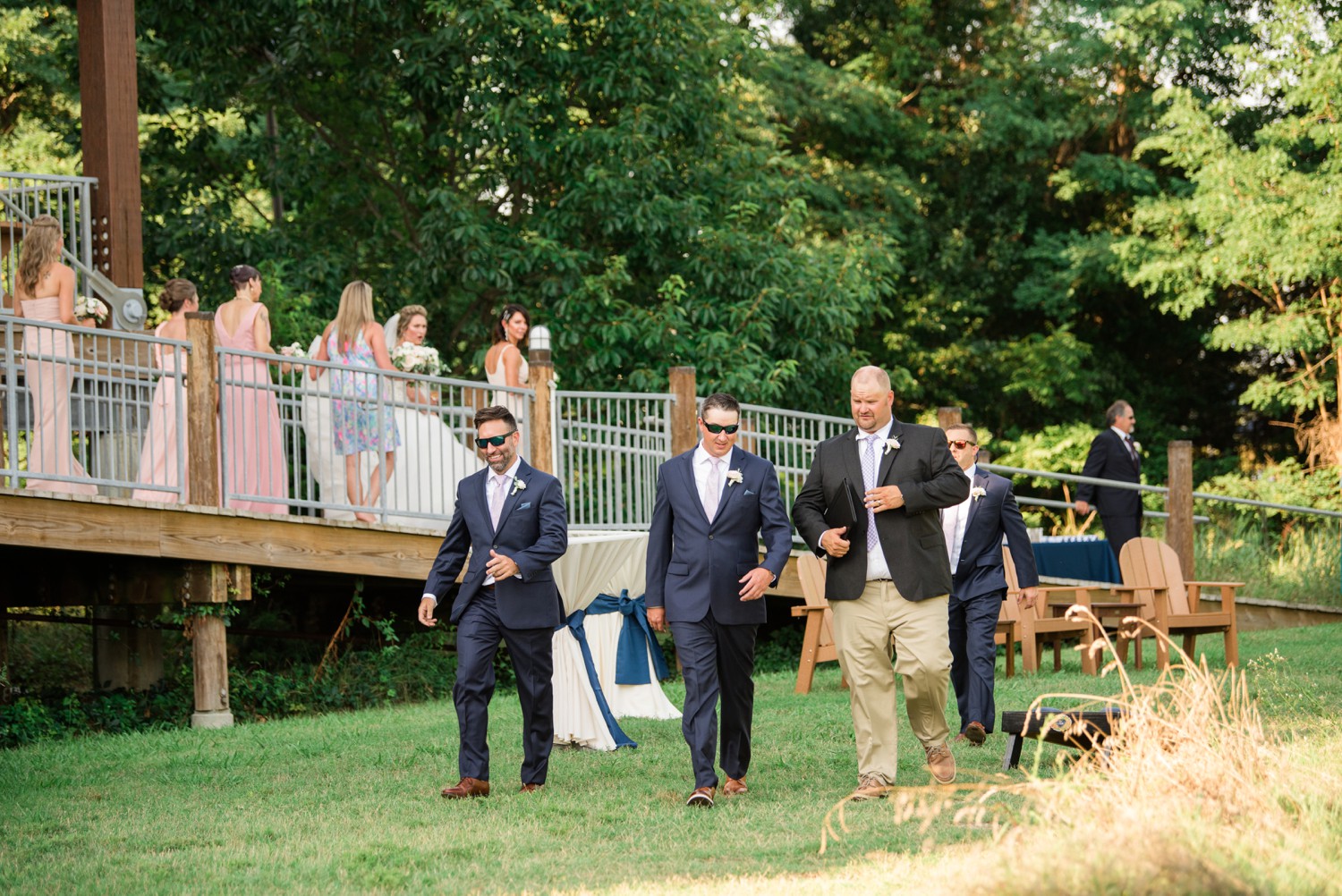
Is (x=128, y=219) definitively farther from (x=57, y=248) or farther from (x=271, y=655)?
(x=271, y=655)

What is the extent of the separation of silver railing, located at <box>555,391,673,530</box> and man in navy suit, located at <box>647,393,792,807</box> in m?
5.78

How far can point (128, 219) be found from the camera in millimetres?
15258

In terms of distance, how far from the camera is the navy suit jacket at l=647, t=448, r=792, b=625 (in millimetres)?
8180

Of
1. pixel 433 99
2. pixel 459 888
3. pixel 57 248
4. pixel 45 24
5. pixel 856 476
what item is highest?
pixel 45 24

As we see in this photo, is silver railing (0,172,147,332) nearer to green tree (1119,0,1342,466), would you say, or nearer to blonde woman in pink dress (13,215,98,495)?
blonde woman in pink dress (13,215,98,495)

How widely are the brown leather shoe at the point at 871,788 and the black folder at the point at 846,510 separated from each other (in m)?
1.15

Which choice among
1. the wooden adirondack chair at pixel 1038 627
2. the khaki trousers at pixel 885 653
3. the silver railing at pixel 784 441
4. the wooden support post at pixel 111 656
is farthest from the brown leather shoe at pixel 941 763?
the wooden support post at pixel 111 656

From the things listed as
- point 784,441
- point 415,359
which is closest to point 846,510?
point 415,359

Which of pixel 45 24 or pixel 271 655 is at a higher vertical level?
pixel 45 24

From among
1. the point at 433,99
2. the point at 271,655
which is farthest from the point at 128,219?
the point at 433,99

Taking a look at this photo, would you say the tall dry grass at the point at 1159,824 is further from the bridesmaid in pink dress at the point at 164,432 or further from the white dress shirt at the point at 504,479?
Result: the bridesmaid in pink dress at the point at 164,432

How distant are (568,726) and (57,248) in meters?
5.43

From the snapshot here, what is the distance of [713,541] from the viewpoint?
27.1 feet

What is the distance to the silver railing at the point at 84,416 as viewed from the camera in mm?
11023
